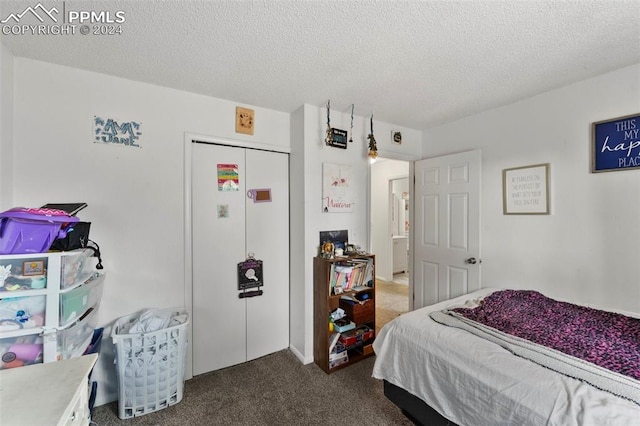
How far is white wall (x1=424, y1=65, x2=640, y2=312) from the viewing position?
6.02 ft

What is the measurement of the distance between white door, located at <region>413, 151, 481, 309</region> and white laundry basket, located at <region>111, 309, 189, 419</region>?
8.26 feet

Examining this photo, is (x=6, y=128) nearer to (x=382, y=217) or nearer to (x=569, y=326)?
(x=569, y=326)

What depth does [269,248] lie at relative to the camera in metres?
2.53

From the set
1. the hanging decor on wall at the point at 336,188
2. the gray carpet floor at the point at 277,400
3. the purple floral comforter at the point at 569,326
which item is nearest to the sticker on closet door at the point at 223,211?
the hanging decor on wall at the point at 336,188

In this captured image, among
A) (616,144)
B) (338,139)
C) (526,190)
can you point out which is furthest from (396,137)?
(616,144)

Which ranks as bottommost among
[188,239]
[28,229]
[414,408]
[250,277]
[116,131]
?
[414,408]

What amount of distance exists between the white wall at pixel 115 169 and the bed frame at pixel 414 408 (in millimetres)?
1715

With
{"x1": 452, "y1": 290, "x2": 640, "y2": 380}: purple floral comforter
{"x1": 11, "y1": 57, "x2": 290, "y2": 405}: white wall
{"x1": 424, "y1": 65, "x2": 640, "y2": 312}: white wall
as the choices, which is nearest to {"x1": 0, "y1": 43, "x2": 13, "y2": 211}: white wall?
{"x1": 11, "y1": 57, "x2": 290, "y2": 405}: white wall

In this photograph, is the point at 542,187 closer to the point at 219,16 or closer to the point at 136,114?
the point at 219,16

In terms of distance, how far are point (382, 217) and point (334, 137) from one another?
295 cm

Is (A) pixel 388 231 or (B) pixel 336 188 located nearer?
(B) pixel 336 188

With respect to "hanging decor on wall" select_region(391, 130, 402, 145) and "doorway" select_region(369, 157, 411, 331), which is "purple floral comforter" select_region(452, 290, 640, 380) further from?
"doorway" select_region(369, 157, 411, 331)

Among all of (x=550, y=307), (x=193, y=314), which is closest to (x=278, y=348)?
(x=193, y=314)

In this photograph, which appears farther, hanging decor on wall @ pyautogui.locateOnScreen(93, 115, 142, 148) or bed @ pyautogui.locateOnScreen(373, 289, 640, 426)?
hanging decor on wall @ pyautogui.locateOnScreen(93, 115, 142, 148)
